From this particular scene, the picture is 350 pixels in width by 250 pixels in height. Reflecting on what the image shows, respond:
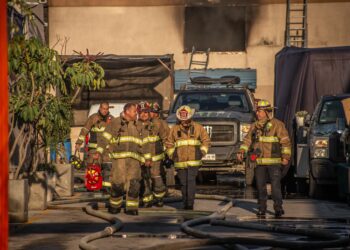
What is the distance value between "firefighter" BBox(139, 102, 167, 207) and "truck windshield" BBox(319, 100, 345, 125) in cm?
313

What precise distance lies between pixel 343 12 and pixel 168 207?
1901 centimetres

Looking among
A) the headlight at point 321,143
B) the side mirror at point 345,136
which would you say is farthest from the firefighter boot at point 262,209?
the headlight at point 321,143

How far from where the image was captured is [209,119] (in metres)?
22.0

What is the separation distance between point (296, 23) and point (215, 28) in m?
2.82

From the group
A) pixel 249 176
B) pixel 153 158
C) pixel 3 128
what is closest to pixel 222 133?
pixel 249 176

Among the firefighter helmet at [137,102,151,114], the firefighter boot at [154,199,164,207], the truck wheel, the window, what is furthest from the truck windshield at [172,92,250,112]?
the window

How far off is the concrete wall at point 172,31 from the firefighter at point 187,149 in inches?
707

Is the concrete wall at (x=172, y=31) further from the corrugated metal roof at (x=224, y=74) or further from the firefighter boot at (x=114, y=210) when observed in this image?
the firefighter boot at (x=114, y=210)

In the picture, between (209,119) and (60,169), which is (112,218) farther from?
(209,119)

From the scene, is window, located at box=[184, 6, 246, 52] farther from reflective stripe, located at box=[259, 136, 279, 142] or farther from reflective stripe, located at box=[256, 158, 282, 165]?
Result: reflective stripe, located at box=[256, 158, 282, 165]

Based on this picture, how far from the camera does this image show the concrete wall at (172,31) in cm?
3334

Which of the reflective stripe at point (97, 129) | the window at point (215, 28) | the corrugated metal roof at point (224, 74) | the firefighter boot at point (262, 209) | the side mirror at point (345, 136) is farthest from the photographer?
the window at point (215, 28)

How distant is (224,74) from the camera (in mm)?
32469

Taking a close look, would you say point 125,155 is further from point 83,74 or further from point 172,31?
point 172,31
